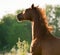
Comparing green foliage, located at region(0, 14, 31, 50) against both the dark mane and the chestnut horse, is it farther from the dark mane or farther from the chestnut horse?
the dark mane

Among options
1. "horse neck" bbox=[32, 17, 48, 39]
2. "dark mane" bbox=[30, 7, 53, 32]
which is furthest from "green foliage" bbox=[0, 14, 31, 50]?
"dark mane" bbox=[30, 7, 53, 32]

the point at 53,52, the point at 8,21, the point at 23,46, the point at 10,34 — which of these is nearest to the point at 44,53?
the point at 53,52

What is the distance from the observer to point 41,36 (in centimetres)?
915

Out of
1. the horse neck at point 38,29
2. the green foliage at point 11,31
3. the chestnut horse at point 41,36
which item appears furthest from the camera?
the green foliage at point 11,31

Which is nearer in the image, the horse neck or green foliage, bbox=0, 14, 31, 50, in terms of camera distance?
the horse neck

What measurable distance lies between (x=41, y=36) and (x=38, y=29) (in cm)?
24

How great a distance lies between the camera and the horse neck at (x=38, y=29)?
9.16 meters

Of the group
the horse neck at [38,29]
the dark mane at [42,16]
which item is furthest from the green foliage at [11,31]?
the dark mane at [42,16]

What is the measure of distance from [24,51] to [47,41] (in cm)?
473

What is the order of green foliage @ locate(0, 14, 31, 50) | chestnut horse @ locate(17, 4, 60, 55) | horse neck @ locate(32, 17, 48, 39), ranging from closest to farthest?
chestnut horse @ locate(17, 4, 60, 55)
horse neck @ locate(32, 17, 48, 39)
green foliage @ locate(0, 14, 31, 50)

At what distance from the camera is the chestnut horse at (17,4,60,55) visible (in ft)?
29.0

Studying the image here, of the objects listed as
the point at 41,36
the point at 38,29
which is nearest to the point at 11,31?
the point at 38,29

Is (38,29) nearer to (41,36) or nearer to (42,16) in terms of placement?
(41,36)

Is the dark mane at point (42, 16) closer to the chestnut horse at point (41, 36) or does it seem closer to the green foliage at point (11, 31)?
the chestnut horse at point (41, 36)
